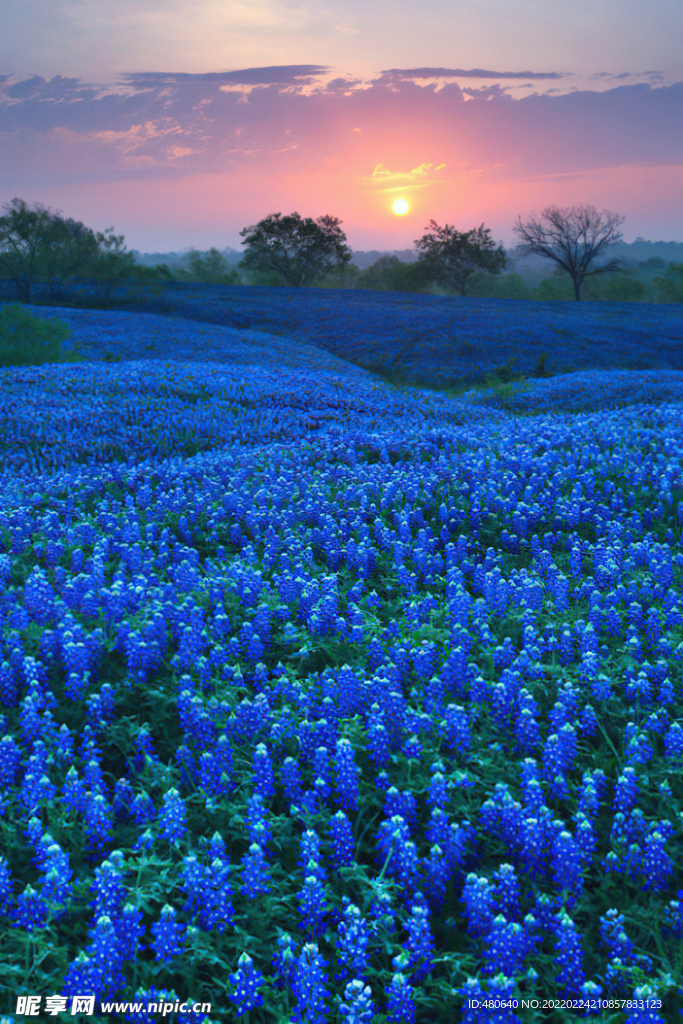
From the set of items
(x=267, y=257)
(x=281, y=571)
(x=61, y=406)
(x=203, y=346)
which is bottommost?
(x=281, y=571)

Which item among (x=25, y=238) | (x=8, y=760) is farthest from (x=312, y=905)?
(x=25, y=238)

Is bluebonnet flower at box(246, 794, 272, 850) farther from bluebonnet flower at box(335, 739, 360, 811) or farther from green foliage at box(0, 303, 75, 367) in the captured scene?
green foliage at box(0, 303, 75, 367)

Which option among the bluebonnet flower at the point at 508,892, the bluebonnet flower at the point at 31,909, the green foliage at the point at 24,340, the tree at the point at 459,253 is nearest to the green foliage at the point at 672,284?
the tree at the point at 459,253

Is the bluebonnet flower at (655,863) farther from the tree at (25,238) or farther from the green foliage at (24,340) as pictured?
the tree at (25,238)

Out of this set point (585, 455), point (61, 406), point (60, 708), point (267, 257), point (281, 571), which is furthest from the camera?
point (267, 257)

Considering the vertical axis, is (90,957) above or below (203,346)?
below

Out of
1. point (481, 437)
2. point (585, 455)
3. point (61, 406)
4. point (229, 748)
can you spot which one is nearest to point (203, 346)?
point (61, 406)

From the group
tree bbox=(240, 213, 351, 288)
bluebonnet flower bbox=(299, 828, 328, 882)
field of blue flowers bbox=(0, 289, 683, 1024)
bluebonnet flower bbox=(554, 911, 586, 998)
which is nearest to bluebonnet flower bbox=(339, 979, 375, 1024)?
field of blue flowers bbox=(0, 289, 683, 1024)

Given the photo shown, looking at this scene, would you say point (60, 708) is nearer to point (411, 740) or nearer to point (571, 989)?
point (411, 740)

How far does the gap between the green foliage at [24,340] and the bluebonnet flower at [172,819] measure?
19442 millimetres

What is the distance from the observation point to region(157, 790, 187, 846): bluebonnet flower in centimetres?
291

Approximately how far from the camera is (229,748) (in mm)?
3354

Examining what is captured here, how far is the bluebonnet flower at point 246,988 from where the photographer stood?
2.48 meters

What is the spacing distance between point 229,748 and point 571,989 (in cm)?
181
